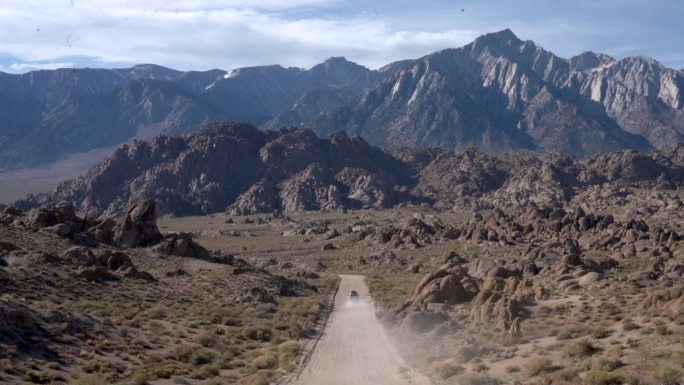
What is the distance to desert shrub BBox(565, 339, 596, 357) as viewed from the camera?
75.5 ft

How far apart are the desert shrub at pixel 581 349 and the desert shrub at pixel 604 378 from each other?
320 cm

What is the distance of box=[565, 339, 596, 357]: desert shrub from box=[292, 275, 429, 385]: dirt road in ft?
16.5

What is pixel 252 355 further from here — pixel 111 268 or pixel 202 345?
pixel 111 268

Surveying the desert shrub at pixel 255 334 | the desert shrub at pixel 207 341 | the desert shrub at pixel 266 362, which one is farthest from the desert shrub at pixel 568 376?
the desert shrub at pixel 255 334

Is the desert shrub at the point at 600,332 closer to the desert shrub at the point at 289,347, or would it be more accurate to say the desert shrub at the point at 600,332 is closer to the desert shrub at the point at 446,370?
the desert shrub at the point at 446,370

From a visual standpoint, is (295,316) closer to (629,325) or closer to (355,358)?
(355,358)

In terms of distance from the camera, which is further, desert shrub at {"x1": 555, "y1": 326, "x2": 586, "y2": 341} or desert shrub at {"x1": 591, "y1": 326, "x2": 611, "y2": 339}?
desert shrub at {"x1": 555, "y1": 326, "x2": 586, "y2": 341}

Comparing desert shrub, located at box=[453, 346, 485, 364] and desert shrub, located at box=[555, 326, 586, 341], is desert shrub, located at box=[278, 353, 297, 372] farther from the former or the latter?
desert shrub, located at box=[555, 326, 586, 341]

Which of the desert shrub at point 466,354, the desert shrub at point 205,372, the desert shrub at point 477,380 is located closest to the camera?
the desert shrub at point 477,380

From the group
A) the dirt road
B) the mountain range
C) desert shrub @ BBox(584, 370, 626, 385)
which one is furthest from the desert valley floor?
the mountain range

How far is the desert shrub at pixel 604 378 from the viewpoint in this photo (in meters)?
19.2

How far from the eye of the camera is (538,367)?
22.0m

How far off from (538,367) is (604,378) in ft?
9.40

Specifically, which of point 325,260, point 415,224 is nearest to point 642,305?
point 325,260
